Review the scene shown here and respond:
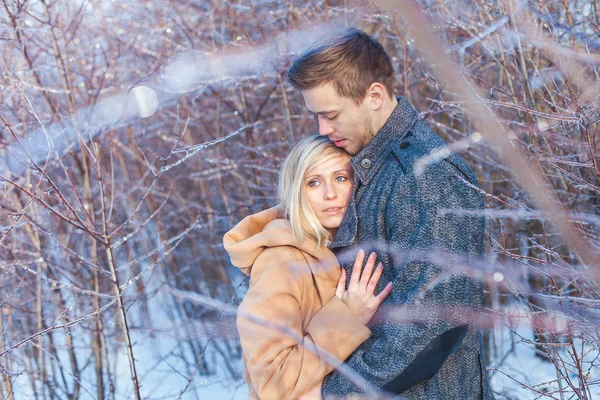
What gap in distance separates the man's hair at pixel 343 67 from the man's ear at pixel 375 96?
18 mm

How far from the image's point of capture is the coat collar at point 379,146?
2152 millimetres

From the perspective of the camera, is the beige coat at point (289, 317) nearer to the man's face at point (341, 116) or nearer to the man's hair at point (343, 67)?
the man's face at point (341, 116)

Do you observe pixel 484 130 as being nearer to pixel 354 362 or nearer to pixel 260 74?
pixel 354 362

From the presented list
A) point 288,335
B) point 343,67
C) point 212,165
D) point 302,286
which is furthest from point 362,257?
point 212,165

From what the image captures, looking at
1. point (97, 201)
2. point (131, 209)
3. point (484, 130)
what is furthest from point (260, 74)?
point (484, 130)

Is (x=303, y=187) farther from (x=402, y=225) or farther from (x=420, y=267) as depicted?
(x=420, y=267)

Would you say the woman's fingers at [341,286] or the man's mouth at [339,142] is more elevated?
the man's mouth at [339,142]

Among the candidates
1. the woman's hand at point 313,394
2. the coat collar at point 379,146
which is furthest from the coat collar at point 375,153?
the woman's hand at point 313,394

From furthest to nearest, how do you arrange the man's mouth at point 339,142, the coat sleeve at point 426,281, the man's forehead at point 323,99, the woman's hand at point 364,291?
the man's mouth at point 339,142
the man's forehead at point 323,99
the woman's hand at point 364,291
the coat sleeve at point 426,281

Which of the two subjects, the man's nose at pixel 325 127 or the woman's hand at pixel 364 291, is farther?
the man's nose at pixel 325 127

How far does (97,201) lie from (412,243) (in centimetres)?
489

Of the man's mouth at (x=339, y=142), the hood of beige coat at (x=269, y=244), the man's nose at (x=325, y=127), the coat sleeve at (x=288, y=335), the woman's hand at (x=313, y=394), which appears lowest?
the woman's hand at (x=313, y=394)

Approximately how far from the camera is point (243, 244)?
2338 mm

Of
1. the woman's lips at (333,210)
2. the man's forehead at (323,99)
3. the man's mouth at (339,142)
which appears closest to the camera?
the man's forehead at (323,99)
